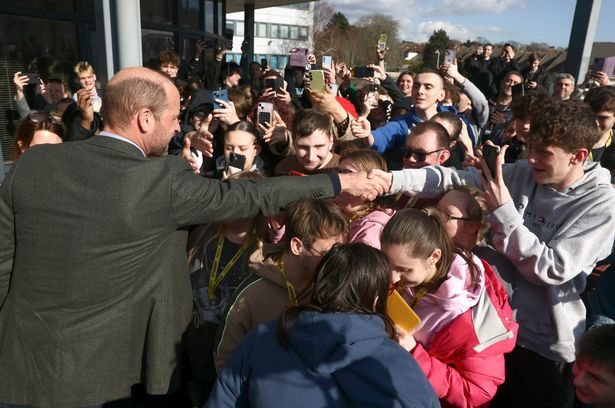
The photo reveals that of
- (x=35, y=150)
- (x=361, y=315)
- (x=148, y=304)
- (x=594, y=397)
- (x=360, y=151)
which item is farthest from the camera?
(x=360, y=151)

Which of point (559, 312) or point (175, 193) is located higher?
point (175, 193)

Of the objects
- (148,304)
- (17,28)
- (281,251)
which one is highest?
(17,28)

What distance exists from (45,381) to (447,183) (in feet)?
7.06

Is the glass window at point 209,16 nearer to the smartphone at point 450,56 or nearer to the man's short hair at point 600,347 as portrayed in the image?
the smartphone at point 450,56

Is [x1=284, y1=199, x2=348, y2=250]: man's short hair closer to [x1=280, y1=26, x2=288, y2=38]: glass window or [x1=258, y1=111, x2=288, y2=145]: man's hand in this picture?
[x1=258, y1=111, x2=288, y2=145]: man's hand

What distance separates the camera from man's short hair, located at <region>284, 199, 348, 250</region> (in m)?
1.96

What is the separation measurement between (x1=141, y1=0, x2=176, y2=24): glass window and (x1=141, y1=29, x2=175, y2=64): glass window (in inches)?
10.7

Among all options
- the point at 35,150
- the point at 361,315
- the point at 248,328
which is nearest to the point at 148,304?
the point at 248,328

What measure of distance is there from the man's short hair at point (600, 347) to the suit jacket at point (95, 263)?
53.1 inches

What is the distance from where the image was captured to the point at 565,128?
6.51 ft

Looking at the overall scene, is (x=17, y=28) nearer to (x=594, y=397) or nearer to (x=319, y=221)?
(x=319, y=221)

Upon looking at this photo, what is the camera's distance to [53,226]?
69.9 inches

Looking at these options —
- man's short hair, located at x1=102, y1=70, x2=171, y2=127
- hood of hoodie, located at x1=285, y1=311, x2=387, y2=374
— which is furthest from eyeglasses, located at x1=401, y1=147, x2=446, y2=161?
hood of hoodie, located at x1=285, y1=311, x2=387, y2=374

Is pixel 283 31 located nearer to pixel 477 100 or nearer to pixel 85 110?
pixel 477 100
